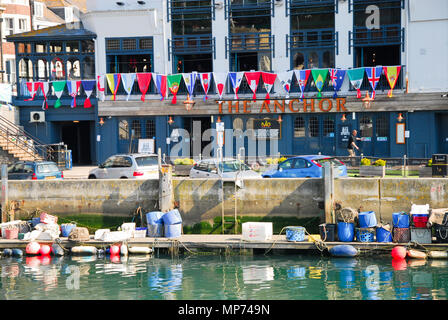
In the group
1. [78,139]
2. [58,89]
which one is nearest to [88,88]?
[58,89]

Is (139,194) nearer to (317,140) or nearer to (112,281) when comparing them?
(112,281)

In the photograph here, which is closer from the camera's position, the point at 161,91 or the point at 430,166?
the point at 430,166

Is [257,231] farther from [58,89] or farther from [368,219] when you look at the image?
[58,89]

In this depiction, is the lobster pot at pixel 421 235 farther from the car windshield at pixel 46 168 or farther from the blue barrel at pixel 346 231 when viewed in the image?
the car windshield at pixel 46 168

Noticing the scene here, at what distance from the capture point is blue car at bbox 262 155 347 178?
92.4ft

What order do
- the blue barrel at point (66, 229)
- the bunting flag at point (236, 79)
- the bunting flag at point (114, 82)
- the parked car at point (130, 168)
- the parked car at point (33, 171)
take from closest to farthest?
the blue barrel at point (66, 229), the parked car at point (33, 171), the parked car at point (130, 168), the bunting flag at point (236, 79), the bunting flag at point (114, 82)

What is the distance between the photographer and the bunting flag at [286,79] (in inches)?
1623

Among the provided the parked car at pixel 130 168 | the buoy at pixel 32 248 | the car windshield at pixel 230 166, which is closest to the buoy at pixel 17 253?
the buoy at pixel 32 248

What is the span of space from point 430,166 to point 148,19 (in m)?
20.9

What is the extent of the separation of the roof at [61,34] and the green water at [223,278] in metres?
23.3

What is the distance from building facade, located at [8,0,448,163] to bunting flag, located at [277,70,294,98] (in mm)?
233

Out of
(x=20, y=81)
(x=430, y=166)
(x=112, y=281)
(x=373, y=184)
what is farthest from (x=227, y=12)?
(x=112, y=281)

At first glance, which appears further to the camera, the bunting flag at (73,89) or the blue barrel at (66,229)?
the bunting flag at (73,89)
